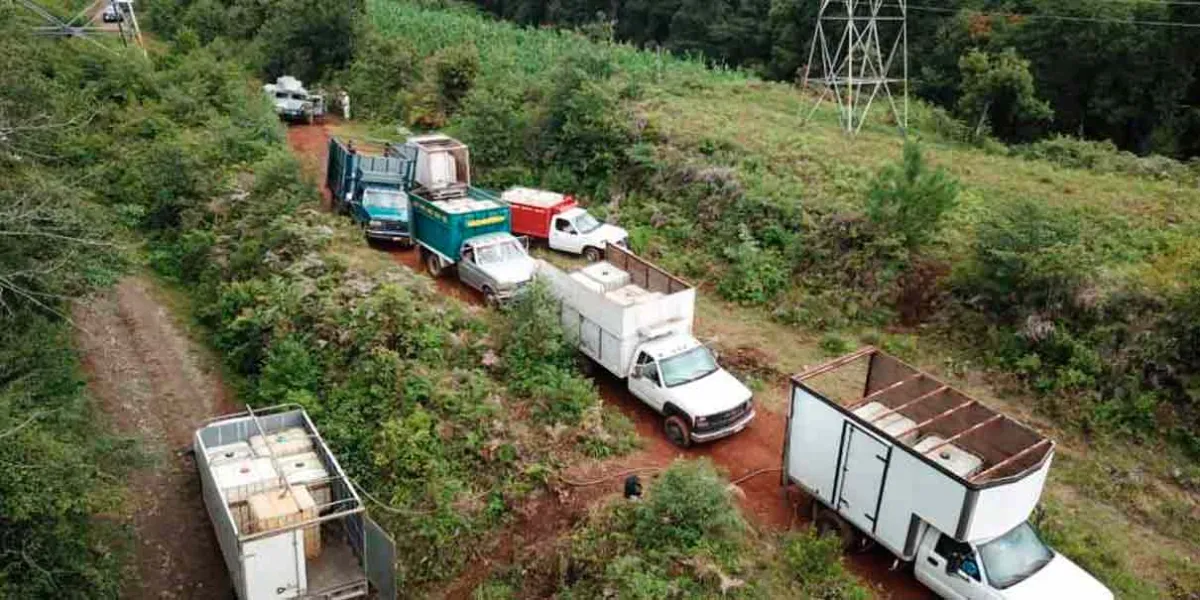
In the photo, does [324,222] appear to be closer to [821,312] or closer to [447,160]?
[447,160]

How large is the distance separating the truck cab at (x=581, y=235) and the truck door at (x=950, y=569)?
1372 centimetres

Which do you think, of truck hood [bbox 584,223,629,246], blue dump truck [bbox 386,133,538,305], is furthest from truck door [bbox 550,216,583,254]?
blue dump truck [bbox 386,133,538,305]

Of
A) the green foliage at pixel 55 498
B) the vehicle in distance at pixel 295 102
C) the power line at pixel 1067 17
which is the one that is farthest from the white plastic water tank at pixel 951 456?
the vehicle in distance at pixel 295 102

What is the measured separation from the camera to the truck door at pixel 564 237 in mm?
25000

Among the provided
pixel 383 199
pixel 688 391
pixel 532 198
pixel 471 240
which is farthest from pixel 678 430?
pixel 383 199

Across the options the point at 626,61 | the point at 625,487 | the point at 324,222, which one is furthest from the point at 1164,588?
the point at 626,61

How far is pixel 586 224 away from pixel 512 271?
A: 4.20m

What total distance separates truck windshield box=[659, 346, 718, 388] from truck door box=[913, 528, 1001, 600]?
18.2 feet

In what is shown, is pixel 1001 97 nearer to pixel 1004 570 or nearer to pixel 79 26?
pixel 1004 570

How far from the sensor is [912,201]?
21.4 meters

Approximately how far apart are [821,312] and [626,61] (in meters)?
22.0

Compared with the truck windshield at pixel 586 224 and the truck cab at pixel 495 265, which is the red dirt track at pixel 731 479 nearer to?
the truck cab at pixel 495 265

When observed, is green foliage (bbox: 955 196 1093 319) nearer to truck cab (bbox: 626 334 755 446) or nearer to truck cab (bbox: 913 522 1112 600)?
truck cab (bbox: 626 334 755 446)

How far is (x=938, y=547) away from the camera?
12.5 metres
